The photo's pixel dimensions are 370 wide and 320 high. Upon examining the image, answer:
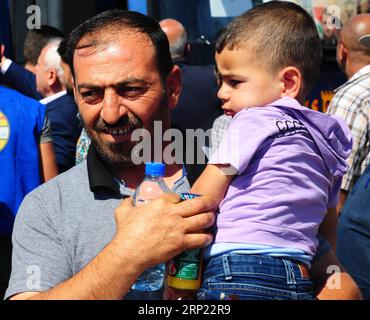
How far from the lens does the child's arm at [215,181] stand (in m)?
2.32

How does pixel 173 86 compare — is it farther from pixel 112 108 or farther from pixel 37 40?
pixel 37 40

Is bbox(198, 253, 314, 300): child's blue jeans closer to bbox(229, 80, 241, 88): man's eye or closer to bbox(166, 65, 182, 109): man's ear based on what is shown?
bbox(229, 80, 241, 88): man's eye

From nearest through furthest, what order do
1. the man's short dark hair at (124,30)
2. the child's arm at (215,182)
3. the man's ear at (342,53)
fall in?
the child's arm at (215,182)
the man's short dark hair at (124,30)
the man's ear at (342,53)

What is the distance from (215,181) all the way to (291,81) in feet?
1.84

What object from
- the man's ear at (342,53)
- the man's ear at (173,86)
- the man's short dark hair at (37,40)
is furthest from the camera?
the man's short dark hair at (37,40)

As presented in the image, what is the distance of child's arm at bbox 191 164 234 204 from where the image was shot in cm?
232

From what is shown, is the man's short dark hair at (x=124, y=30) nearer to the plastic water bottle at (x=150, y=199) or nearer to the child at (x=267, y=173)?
the child at (x=267, y=173)

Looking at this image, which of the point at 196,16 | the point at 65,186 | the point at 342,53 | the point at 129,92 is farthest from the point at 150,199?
the point at 196,16

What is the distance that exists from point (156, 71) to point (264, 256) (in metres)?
0.97

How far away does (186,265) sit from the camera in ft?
7.31

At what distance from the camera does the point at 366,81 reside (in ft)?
16.5

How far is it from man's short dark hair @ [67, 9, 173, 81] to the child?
1.21 ft

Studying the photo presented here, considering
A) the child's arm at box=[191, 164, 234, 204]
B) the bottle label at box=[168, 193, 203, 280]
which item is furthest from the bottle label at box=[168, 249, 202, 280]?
the child's arm at box=[191, 164, 234, 204]

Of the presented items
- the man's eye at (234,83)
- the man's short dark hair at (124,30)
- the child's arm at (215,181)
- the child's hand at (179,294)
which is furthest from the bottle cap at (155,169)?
the man's short dark hair at (124,30)
